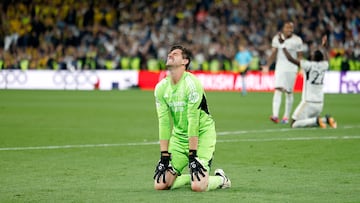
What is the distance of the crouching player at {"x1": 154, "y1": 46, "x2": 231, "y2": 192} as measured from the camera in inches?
384

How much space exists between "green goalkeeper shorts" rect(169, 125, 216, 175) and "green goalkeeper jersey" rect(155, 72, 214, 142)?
6cm

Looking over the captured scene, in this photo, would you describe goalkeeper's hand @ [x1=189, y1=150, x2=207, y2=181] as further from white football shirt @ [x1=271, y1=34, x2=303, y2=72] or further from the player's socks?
white football shirt @ [x1=271, y1=34, x2=303, y2=72]

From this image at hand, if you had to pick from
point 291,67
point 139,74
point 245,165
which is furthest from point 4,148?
point 139,74

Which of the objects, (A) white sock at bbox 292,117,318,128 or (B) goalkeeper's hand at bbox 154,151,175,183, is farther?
(A) white sock at bbox 292,117,318,128

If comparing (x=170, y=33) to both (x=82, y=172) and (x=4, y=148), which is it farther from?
(x=82, y=172)

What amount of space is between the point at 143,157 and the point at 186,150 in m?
3.44

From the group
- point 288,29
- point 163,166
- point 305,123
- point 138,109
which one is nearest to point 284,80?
point 288,29

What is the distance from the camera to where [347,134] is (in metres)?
17.3

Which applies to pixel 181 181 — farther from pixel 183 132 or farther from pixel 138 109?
pixel 138 109

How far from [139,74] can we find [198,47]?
326 cm

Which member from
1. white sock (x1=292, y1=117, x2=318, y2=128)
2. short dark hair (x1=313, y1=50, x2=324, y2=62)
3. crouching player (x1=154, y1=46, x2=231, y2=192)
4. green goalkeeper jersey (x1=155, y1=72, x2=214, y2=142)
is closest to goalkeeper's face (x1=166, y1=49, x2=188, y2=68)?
crouching player (x1=154, y1=46, x2=231, y2=192)

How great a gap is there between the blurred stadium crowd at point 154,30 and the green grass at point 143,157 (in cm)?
1470

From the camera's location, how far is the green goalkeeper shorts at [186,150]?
33.1 feet

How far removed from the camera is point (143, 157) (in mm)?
13508
